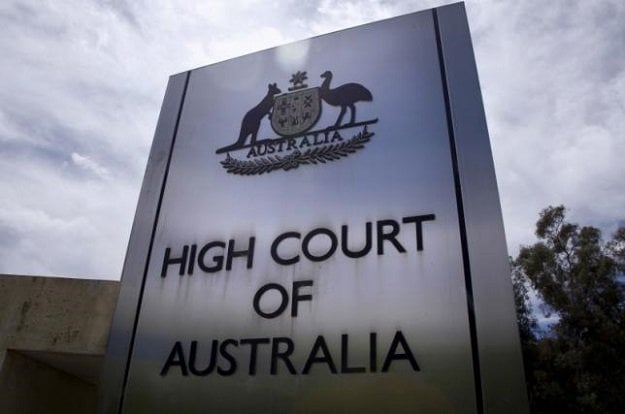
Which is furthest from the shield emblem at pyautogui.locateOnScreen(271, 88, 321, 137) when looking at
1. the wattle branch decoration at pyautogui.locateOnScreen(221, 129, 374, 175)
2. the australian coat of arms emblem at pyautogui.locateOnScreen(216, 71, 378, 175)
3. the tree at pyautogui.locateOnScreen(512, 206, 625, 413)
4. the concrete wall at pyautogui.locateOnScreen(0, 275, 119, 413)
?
the tree at pyautogui.locateOnScreen(512, 206, 625, 413)

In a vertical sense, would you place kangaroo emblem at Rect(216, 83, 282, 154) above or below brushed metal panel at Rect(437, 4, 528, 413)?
above

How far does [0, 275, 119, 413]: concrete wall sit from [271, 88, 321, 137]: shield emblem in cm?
211

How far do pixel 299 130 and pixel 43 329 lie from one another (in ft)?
9.49

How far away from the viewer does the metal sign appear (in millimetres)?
3318

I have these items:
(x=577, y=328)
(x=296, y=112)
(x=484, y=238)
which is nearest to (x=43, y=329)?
(x=296, y=112)

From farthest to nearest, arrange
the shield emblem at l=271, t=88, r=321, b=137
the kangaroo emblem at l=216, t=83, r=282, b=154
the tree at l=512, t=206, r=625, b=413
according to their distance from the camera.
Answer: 1. the tree at l=512, t=206, r=625, b=413
2. the kangaroo emblem at l=216, t=83, r=282, b=154
3. the shield emblem at l=271, t=88, r=321, b=137

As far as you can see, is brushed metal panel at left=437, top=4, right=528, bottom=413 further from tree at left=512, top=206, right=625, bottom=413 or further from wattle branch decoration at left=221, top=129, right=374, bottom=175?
tree at left=512, top=206, right=625, bottom=413

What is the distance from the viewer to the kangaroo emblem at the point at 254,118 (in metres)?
4.85

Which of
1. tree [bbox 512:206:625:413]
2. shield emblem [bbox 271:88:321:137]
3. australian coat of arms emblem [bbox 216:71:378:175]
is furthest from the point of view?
tree [bbox 512:206:625:413]

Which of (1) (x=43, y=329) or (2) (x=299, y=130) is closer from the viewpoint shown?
(1) (x=43, y=329)

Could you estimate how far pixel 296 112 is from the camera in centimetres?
477

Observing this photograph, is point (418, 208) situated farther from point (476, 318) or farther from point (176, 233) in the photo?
point (176, 233)

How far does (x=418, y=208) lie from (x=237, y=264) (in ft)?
5.10

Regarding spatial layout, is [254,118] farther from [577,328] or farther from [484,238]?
[577,328]
